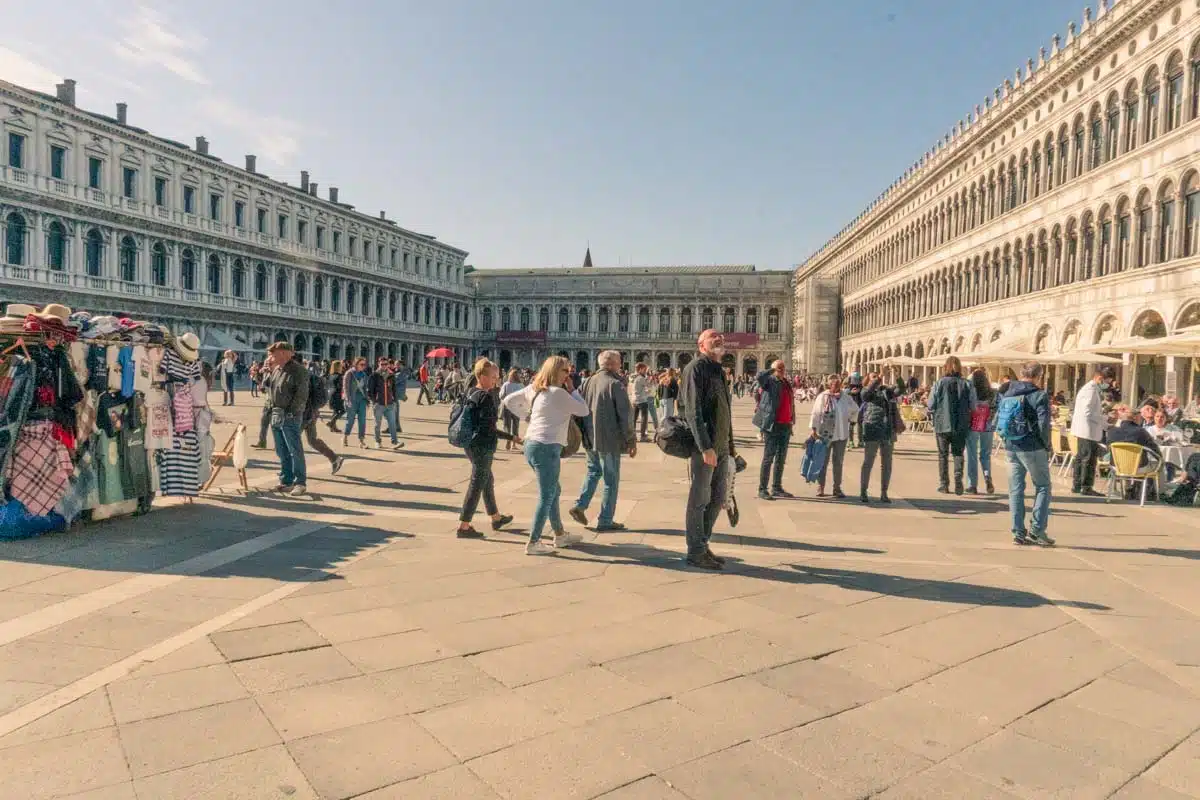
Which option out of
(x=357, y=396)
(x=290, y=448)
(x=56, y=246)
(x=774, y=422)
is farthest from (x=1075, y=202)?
(x=56, y=246)

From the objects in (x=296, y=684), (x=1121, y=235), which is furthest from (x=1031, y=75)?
(x=296, y=684)

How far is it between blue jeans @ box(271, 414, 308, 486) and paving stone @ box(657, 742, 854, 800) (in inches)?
259

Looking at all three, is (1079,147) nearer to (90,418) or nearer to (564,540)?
(564,540)

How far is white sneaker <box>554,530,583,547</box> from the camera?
20.8 feet

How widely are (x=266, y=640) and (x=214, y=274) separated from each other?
151ft

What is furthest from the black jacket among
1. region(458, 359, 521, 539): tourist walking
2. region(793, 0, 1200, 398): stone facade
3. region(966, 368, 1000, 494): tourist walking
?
region(793, 0, 1200, 398): stone facade

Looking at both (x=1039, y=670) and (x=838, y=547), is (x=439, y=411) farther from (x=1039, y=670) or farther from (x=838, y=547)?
(x=1039, y=670)

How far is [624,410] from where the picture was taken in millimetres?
7055

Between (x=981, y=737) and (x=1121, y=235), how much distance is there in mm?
24750

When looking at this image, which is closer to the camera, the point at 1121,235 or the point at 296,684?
the point at 296,684

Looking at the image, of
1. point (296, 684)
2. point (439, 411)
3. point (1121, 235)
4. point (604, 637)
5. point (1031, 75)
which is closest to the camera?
point (296, 684)

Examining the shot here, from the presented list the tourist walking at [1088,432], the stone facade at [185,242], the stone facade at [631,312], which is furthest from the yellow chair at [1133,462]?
the stone facade at [631,312]

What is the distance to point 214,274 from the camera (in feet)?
146

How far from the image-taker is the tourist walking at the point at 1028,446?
21.8 ft
